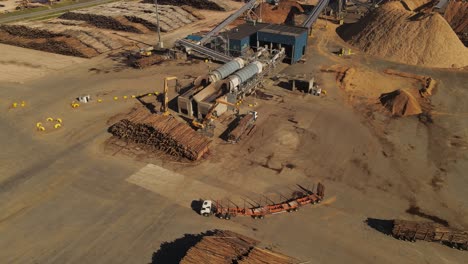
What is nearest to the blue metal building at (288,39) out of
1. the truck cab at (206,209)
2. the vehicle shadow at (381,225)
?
the vehicle shadow at (381,225)

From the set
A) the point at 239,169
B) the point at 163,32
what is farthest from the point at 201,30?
the point at 239,169

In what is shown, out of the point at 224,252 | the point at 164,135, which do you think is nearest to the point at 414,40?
the point at 164,135

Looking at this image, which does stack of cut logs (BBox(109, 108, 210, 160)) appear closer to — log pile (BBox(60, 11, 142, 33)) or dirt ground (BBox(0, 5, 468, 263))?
dirt ground (BBox(0, 5, 468, 263))

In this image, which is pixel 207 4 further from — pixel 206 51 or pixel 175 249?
pixel 175 249

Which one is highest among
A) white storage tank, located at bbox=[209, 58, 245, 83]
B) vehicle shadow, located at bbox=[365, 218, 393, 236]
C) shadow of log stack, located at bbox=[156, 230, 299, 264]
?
white storage tank, located at bbox=[209, 58, 245, 83]

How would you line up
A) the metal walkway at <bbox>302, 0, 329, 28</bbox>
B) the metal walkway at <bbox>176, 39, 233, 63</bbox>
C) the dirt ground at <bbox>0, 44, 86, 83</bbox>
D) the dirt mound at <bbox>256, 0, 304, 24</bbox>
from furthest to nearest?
the dirt mound at <bbox>256, 0, 304, 24</bbox>
the metal walkway at <bbox>302, 0, 329, 28</bbox>
the metal walkway at <bbox>176, 39, 233, 63</bbox>
the dirt ground at <bbox>0, 44, 86, 83</bbox>

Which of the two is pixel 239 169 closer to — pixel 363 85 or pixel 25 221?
pixel 25 221

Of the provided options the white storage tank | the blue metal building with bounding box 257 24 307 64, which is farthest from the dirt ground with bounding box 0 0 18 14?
the white storage tank
